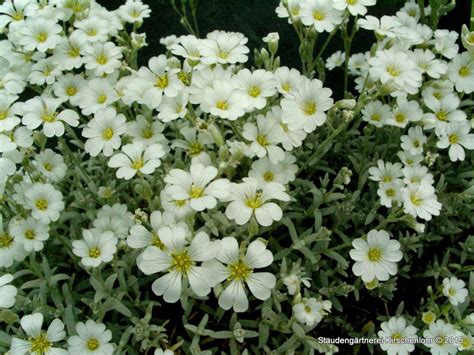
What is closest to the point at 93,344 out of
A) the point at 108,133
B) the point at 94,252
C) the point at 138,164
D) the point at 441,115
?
the point at 94,252

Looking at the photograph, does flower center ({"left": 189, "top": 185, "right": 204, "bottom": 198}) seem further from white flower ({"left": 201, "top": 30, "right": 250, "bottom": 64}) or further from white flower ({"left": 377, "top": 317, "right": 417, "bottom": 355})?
white flower ({"left": 377, "top": 317, "right": 417, "bottom": 355})

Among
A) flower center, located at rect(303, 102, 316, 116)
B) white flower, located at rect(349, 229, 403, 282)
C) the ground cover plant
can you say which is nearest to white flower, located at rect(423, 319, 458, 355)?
the ground cover plant

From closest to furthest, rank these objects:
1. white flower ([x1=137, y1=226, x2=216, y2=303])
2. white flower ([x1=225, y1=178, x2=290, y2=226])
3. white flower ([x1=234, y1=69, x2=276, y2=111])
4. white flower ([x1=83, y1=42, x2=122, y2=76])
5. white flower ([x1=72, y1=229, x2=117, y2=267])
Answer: white flower ([x1=137, y1=226, x2=216, y2=303])
white flower ([x1=225, y1=178, x2=290, y2=226])
white flower ([x1=72, y1=229, x2=117, y2=267])
white flower ([x1=234, y1=69, x2=276, y2=111])
white flower ([x1=83, y1=42, x2=122, y2=76])

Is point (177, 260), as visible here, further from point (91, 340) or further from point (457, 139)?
point (457, 139)

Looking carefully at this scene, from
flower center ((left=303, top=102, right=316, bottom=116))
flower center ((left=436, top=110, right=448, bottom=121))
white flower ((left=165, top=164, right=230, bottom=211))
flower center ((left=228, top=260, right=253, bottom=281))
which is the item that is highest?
flower center ((left=303, top=102, right=316, bottom=116))

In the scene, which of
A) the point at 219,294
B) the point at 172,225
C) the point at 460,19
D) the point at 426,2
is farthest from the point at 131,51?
the point at 460,19

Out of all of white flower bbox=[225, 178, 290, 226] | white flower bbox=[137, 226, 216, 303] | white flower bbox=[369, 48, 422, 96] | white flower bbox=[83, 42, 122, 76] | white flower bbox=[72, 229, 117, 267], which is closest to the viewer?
white flower bbox=[137, 226, 216, 303]

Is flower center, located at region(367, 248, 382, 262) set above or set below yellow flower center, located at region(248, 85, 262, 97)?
below
